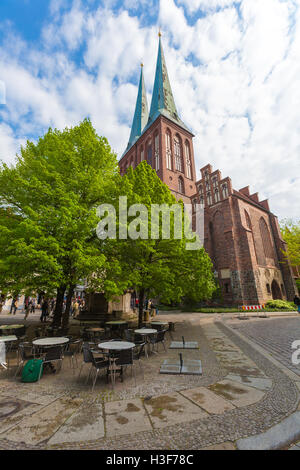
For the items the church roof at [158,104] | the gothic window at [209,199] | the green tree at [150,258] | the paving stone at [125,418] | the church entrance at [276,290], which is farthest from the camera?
the church roof at [158,104]

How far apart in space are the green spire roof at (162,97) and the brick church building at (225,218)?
0.83 feet

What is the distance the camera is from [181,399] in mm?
3814

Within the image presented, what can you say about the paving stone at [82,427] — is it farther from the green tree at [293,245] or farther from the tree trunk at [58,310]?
the green tree at [293,245]

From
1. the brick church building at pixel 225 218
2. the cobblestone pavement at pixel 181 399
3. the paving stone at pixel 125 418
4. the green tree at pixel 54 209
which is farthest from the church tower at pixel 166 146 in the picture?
the paving stone at pixel 125 418

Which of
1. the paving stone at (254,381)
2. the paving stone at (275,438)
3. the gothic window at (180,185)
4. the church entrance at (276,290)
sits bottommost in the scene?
the paving stone at (254,381)

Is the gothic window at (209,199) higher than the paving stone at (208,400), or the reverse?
the gothic window at (209,199)

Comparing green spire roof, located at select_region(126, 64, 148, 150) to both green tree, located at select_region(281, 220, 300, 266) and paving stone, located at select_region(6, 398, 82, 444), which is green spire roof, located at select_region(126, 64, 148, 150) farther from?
paving stone, located at select_region(6, 398, 82, 444)

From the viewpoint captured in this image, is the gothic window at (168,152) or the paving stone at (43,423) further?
the gothic window at (168,152)

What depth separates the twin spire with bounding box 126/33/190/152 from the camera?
4130cm

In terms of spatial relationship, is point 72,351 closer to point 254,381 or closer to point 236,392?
point 236,392

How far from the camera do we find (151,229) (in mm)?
9602

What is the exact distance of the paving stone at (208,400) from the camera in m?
3.43

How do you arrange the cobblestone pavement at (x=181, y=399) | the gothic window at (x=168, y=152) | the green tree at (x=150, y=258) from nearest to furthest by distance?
the cobblestone pavement at (x=181, y=399)
the green tree at (x=150, y=258)
the gothic window at (x=168, y=152)
